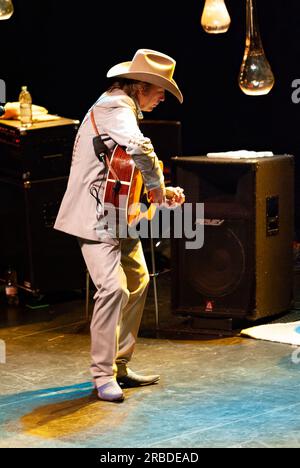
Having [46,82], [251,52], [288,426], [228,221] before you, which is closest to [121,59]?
[46,82]

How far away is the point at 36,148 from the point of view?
23.1 ft

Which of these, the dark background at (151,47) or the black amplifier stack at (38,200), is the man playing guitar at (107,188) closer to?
the black amplifier stack at (38,200)

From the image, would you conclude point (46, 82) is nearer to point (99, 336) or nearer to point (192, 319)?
point (192, 319)

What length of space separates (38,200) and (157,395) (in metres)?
2.21

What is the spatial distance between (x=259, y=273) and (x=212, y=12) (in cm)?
154

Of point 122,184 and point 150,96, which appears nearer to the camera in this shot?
point 122,184

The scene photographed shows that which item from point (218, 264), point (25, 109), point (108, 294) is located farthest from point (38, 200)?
point (108, 294)

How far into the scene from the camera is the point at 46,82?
328 inches

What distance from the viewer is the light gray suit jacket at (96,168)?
5031 mm

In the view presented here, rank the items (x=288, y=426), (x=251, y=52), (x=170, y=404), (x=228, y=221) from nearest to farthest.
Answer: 1. (x=288, y=426)
2. (x=170, y=404)
3. (x=251, y=52)
4. (x=228, y=221)

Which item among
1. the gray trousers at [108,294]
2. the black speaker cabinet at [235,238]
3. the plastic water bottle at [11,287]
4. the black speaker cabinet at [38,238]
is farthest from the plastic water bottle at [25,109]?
the gray trousers at [108,294]

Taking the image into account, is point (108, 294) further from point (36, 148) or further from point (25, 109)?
point (25, 109)

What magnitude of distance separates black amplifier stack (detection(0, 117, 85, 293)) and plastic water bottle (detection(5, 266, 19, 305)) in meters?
0.06

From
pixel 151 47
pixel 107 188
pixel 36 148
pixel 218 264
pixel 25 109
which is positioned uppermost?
pixel 151 47
